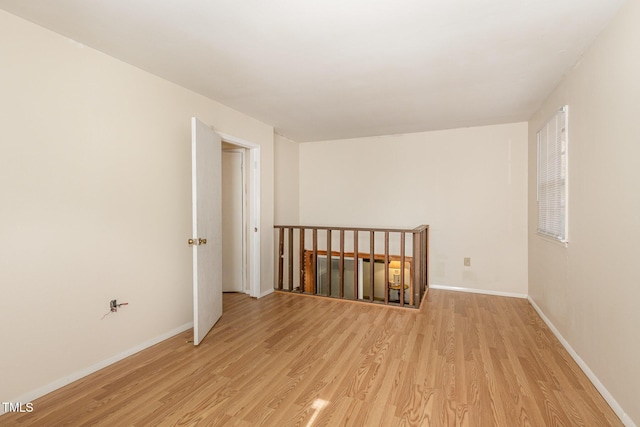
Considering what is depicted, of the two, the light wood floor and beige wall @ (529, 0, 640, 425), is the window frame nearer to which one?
beige wall @ (529, 0, 640, 425)

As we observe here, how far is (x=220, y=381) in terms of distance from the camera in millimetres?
2002

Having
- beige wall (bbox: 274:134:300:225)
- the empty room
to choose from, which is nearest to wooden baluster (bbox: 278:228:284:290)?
beige wall (bbox: 274:134:300:225)

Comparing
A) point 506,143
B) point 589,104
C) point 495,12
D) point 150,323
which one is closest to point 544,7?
point 495,12

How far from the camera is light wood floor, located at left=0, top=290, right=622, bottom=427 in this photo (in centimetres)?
166

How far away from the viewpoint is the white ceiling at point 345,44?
165 cm

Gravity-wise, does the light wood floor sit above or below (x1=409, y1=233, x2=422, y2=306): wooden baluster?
below

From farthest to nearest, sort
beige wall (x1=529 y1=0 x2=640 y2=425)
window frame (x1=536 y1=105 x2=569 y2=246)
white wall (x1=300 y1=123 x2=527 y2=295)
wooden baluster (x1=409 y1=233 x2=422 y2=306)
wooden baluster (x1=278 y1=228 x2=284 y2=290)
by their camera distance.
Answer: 1. wooden baluster (x1=278 y1=228 x2=284 y2=290)
2. white wall (x1=300 y1=123 x2=527 y2=295)
3. wooden baluster (x1=409 y1=233 x2=422 y2=306)
4. window frame (x1=536 y1=105 x2=569 y2=246)
5. beige wall (x1=529 y1=0 x2=640 y2=425)

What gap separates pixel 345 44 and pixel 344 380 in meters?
2.29

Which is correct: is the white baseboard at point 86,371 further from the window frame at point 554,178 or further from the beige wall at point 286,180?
the window frame at point 554,178

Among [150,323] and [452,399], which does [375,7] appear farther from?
[150,323]

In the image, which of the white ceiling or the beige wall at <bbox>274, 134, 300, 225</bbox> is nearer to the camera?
the white ceiling

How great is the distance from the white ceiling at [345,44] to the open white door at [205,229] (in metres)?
0.59

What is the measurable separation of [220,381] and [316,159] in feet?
12.7

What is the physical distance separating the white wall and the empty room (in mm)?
403
